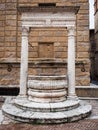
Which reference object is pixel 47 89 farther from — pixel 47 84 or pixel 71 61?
pixel 71 61

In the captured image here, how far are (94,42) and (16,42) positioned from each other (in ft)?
34.2

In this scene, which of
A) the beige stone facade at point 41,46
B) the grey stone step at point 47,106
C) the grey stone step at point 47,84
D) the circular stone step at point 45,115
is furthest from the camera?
the beige stone facade at point 41,46

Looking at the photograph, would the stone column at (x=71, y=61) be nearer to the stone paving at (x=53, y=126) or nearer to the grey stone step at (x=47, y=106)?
the grey stone step at (x=47, y=106)

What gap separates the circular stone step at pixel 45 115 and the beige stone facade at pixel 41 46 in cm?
589

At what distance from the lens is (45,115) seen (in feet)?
25.2

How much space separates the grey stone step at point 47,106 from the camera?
8156 mm

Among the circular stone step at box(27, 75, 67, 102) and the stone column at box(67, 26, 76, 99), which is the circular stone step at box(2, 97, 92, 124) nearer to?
the circular stone step at box(27, 75, 67, 102)

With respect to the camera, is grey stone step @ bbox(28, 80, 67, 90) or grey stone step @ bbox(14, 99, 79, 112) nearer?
grey stone step @ bbox(14, 99, 79, 112)

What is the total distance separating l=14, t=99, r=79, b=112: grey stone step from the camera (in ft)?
26.8

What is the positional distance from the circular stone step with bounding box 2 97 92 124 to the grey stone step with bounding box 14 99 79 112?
0.58 feet

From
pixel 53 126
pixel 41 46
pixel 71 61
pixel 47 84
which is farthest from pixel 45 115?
pixel 41 46

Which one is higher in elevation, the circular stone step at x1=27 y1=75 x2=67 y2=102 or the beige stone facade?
the beige stone facade

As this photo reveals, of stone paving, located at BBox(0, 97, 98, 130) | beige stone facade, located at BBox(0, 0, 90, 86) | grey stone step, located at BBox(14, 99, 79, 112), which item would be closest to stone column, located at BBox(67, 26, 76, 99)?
grey stone step, located at BBox(14, 99, 79, 112)

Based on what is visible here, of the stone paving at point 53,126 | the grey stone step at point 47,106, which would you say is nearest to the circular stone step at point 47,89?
the grey stone step at point 47,106
